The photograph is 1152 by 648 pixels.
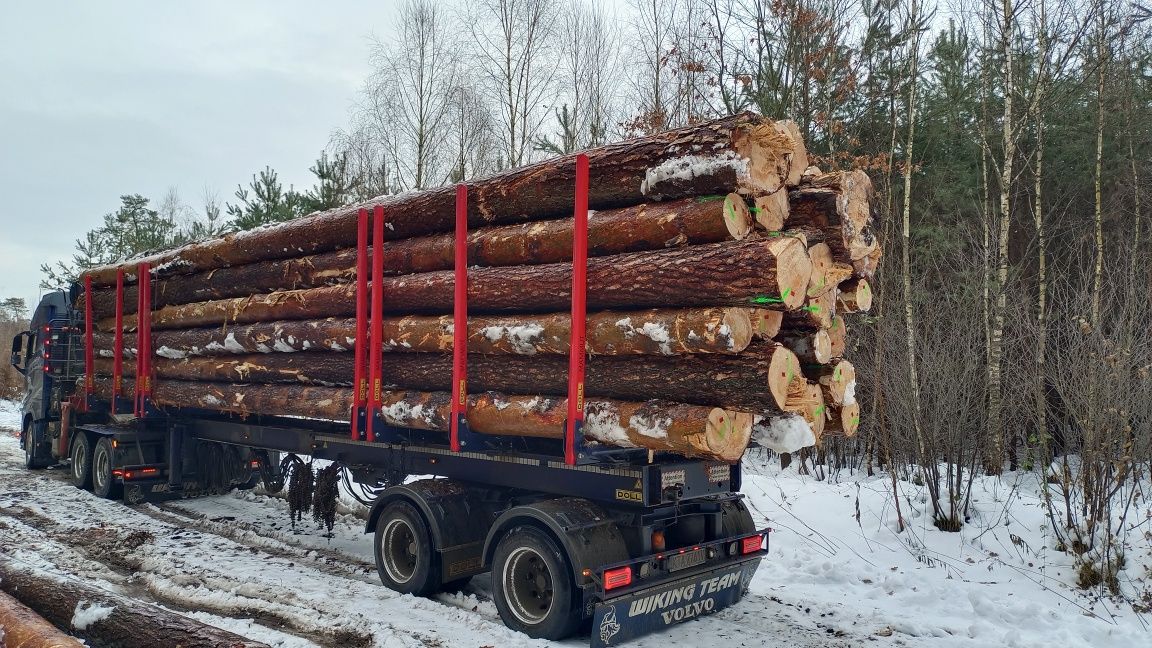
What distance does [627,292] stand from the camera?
4.94 m

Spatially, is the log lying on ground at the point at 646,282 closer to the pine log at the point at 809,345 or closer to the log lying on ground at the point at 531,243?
the log lying on ground at the point at 531,243

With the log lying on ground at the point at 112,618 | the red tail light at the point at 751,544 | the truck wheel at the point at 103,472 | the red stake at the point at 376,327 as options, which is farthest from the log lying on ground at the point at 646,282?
the truck wheel at the point at 103,472

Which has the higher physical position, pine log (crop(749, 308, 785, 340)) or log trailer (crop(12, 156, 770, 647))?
pine log (crop(749, 308, 785, 340))

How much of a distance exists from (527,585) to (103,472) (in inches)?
330

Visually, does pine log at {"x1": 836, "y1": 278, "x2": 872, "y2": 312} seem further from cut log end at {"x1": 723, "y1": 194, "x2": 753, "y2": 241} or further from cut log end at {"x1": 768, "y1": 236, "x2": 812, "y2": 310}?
cut log end at {"x1": 723, "y1": 194, "x2": 753, "y2": 241}

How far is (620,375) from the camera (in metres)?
5.05

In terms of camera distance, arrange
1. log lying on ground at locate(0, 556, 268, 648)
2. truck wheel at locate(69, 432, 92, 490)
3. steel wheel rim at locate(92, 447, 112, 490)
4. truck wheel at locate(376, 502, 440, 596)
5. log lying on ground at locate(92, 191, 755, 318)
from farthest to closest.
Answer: truck wheel at locate(69, 432, 92, 490) < steel wheel rim at locate(92, 447, 112, 490) < truck wheel at locate(376, 502, 440, 596) < log lying on ground at locate(0, 556, 268, 648) < log lying on ground at locate(92, 191, 755, 318)

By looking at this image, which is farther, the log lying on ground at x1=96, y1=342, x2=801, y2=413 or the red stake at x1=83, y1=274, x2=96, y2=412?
the red stake at x1=83, y1=274, x2=96, y2=412

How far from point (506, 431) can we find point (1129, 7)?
15.4 m

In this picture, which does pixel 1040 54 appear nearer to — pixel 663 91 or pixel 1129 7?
pixel 1129 7

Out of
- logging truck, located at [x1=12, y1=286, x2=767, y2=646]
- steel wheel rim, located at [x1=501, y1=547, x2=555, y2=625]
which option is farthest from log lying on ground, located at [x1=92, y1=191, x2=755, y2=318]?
steel wheel rim, located at [x1=501, y1=547, x2=555, y2=625]

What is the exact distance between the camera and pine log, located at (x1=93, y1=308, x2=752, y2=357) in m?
4.50

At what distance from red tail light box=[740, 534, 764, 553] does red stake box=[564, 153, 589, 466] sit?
1807mm

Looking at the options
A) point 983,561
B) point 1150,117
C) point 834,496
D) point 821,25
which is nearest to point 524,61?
point 821,25
